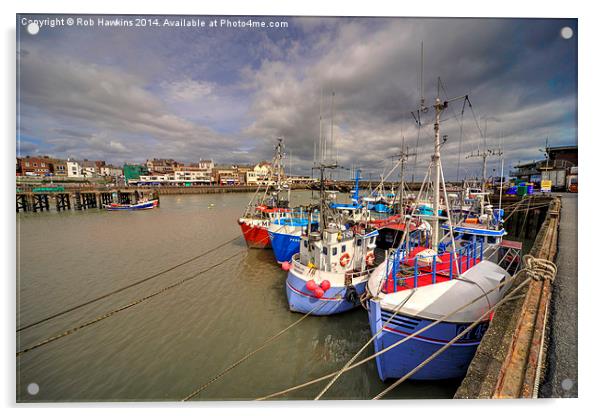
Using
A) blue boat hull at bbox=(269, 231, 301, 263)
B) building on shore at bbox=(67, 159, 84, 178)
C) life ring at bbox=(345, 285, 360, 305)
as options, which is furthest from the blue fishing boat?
building on shore at bbox=(67, 159, 84, 178)

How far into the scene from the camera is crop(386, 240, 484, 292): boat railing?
446 centimetres

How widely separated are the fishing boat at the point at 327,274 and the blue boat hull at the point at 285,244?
278 centimetres

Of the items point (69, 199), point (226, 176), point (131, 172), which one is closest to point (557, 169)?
point (69, 199)

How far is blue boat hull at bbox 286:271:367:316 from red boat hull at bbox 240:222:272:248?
A: 22.0 feet

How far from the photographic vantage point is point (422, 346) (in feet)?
13.5

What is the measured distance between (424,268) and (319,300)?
9.38 feet

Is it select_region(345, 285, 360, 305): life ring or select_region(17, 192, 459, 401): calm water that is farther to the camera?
select_region(345, 285, 360, 305): life ring

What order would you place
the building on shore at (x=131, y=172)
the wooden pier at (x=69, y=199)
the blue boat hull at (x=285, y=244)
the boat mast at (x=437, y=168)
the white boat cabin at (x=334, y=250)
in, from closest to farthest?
1. the boat mast at (x=437, y=168)
2. the white boat cabin at (x=334, y=250)
3. the blue boat hull at (x=285, y=244)
4. the wooden pier at (x=69, y=199)
5. the building on shore at (x=131, y=172)

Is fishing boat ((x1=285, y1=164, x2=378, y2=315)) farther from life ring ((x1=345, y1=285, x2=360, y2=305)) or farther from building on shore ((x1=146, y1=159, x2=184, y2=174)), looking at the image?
building on shore ((x1=146, y1=159, x2=184, y2=174))

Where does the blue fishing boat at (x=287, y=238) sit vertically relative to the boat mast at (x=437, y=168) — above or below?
below

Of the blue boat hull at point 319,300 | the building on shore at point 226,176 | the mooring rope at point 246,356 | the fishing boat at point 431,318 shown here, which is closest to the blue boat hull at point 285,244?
the blue boat hull at point 319,300

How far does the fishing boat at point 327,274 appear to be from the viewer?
6.36m

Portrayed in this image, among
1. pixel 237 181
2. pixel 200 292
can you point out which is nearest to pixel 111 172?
pixel 237 181

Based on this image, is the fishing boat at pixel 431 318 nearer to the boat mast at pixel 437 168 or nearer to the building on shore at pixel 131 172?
the boat mast at pixel 437 168
